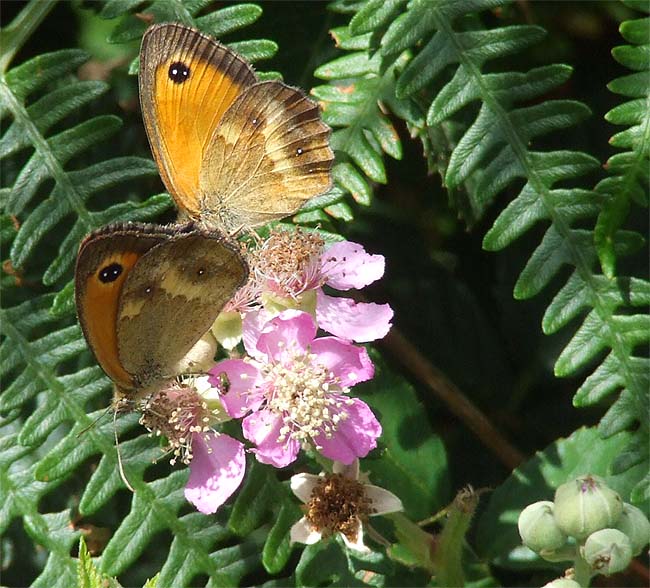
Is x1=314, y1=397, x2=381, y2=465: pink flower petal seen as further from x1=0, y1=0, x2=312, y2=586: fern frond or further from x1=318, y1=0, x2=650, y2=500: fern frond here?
x1=318, y1=0, x2=650, y2=500: fern frond

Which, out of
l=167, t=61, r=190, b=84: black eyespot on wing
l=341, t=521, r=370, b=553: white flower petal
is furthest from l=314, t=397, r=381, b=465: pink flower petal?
l=167, t=61, r=190, b=84: black eyespot on wing

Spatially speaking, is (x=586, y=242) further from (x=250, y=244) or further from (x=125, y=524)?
(x=125, y=524)

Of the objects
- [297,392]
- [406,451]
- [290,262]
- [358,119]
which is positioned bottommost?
[406,451]

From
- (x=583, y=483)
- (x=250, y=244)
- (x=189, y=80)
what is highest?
(x=189, y=80)

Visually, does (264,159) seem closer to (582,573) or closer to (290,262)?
(290,262)

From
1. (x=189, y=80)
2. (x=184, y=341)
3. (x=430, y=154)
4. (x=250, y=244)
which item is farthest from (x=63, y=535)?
(x=430, y=154)

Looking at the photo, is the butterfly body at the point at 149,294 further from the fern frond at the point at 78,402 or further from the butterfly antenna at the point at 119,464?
the fern frond at the point at 78,402

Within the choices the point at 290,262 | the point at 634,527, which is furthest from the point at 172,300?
the point at 634,527
